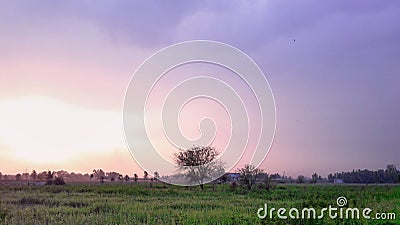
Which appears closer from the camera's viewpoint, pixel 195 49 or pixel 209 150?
pixel 195 49

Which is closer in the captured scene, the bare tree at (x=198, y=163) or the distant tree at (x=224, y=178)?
the bare tree at (x=198, y=163)

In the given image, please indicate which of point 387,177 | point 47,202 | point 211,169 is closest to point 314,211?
point 47,202

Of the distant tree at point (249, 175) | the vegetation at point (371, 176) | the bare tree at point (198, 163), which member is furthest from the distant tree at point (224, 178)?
the vegetation at point (371, 176)

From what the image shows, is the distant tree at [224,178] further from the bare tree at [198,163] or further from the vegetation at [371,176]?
the vegetation at [371,176]

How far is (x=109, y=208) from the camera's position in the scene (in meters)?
14.4

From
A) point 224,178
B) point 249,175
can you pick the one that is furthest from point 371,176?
point 249,175

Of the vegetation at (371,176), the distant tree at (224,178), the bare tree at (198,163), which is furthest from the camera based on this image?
the vegetation at (371,176)

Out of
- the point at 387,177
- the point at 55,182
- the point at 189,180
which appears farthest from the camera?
the point at 387,177

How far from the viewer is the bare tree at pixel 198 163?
119ft

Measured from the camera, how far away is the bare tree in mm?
36406

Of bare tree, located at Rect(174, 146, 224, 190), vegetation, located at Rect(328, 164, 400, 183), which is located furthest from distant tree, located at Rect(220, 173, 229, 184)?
vegetation, located at Rect(328, 164, 400, 183)

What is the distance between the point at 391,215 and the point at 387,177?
4489cm

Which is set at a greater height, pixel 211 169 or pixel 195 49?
pixel 195 49

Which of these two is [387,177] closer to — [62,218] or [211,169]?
[211,169]
